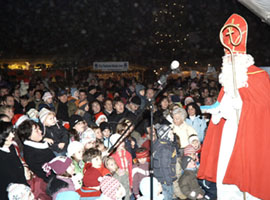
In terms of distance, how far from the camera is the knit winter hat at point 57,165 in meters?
4.05

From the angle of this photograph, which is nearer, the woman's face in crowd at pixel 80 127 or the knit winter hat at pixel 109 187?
the knit winter hat at pixel 109 187

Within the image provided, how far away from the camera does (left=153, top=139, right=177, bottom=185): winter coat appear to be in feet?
16.5

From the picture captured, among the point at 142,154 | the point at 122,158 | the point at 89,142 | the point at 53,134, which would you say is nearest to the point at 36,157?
the point at 89,142

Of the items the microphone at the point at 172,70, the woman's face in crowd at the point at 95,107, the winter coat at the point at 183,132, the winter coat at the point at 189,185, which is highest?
the microphone at the point at 172,70

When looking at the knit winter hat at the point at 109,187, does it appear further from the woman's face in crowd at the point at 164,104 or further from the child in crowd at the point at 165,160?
the woman's face in crowd at the point at 164,104

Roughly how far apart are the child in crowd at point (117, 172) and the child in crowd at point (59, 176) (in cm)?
62

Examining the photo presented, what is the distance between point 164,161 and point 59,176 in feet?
5.65

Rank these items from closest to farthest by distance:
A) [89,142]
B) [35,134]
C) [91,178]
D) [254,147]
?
[254,147] < [91,178] < [35,134] < [89,142]

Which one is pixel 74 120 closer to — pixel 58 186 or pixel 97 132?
pixel 97 132

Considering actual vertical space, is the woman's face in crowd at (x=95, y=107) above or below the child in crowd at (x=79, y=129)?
above

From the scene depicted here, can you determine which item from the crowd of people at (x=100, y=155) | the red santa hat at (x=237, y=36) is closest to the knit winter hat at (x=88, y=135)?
the crowd of people at (x=100, y=155)

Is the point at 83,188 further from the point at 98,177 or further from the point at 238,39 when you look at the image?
the point at 238,39

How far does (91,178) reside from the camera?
418cm

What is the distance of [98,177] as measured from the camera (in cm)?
415
